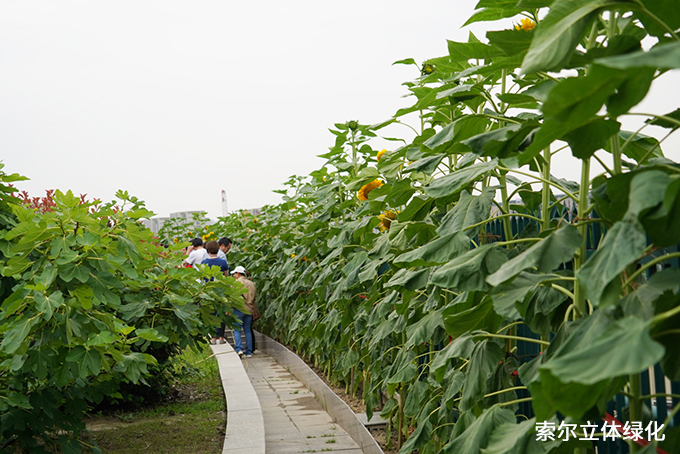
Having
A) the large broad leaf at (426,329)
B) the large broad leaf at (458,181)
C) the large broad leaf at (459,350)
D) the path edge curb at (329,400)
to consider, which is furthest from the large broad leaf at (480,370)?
the path edge curb at (329,400)

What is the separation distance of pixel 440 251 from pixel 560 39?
0.88 metres

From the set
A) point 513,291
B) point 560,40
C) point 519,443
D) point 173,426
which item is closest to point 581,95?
point 560,40

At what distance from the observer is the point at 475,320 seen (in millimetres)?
1885

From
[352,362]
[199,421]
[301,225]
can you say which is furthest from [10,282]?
[301,225]

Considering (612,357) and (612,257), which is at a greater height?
(612,257)

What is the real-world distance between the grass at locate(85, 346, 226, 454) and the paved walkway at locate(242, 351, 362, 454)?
50 cm

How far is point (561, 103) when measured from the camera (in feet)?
3.25

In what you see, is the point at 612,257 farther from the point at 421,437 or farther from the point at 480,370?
the point at 421,437

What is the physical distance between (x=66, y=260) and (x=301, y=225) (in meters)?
5.05

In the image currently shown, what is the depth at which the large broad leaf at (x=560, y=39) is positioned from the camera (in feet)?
3.43

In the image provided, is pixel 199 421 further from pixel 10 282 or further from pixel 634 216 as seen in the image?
pixel 634 216

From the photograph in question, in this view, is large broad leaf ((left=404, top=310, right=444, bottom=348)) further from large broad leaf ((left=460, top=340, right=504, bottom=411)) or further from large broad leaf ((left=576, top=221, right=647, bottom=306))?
large broad leaf ((left=576, top=221, right=647, bottom=306))

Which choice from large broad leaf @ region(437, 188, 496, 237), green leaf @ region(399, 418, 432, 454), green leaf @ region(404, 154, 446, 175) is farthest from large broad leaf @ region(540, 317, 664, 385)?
green leaf @ region(399, 418, 432, 454)

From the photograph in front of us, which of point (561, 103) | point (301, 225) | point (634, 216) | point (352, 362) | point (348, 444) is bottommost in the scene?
point (348, 444)
